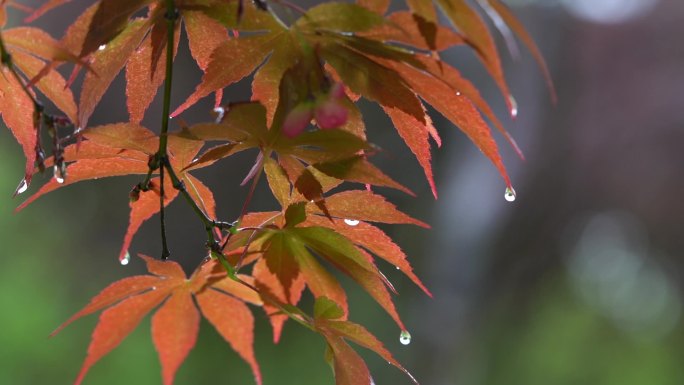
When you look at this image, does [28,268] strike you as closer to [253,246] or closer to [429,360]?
[429,360]

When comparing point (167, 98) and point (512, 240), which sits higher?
point (167, 98)

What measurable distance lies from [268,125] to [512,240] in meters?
2.41

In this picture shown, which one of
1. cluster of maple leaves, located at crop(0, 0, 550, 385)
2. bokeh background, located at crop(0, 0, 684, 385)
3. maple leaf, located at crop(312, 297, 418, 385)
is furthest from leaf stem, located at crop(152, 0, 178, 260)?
bokeh background, located at crop(0, 0, 684, 385)

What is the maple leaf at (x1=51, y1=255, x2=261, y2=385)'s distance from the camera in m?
0.45

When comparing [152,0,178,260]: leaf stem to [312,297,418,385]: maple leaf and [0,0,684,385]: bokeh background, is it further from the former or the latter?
[0,0,684,385]: bokeh background

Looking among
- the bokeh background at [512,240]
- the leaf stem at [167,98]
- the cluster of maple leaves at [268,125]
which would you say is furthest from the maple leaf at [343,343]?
the bokeh background at [512,240]

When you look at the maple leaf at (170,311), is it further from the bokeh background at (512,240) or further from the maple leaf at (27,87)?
the bokeh background at (512,240)

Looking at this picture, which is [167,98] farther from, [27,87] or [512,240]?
[512,240]

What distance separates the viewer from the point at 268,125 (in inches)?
17.1

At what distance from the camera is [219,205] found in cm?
337

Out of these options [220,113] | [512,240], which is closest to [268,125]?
[220,113]

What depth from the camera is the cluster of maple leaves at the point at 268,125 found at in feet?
1.20

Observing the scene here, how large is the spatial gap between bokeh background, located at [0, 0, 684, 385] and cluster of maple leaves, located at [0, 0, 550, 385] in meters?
2.13

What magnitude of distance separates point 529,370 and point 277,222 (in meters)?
4.20
